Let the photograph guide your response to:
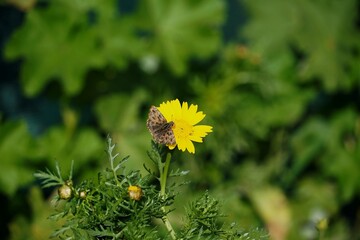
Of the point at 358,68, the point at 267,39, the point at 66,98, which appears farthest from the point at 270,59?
the point at 66,98

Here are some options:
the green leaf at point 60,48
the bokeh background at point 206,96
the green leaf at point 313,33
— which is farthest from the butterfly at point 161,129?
the green leaf at point 313,33

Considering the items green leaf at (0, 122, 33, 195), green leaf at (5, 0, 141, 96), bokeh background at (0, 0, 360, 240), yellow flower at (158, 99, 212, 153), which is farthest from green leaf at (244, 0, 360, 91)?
yellow flower at (158, 99, 212, 153)

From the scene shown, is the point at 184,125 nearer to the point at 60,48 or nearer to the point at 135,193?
the point at 135,193

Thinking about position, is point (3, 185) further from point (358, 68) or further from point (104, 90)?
point (358, 68)

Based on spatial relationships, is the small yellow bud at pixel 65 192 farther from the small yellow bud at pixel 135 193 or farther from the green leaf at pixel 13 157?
the green leaf at pixel 13 157

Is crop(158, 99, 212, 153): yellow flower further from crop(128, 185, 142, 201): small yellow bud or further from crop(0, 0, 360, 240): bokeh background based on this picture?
crop(0, 0, 360, 240): bokeh background

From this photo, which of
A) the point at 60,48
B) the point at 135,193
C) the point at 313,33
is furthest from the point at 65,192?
the point at 313,33
